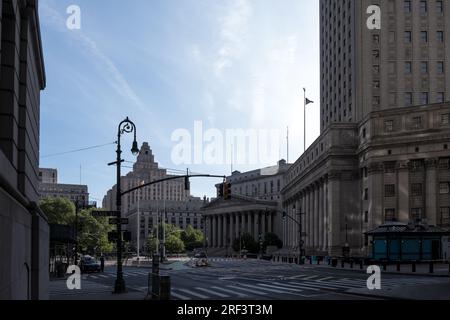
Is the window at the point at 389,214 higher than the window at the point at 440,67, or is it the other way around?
the window at the point at 440,67

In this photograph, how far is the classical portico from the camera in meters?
172

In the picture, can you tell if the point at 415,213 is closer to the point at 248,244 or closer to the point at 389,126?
the point at 389,126

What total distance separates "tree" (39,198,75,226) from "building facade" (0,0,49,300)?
10418 centimetres

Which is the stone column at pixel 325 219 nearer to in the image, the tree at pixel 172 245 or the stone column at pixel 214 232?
the tree at pixel 172 245

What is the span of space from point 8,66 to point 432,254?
53645 mm

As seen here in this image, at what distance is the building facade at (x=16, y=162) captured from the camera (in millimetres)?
10352

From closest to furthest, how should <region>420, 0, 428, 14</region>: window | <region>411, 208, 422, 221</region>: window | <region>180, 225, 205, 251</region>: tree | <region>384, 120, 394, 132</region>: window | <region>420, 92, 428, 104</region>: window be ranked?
1. <region>411, 208, 422, 221</region>: window
2. <region>384, 120, 394, 132</region>: window
3. <region>420, 92, 428, 104</region>: window
4. <region>420, 0, 428, 14</region>: window
5. <region>180, 225, 205, 251</region>: tree

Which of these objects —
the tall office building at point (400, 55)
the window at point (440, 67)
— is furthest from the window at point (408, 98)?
the window at point (440, 67)

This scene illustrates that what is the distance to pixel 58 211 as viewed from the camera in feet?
392

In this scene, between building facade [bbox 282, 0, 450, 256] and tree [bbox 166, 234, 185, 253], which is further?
tree [bbox 166, 234, 185, 253]

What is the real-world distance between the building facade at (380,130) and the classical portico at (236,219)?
205ft

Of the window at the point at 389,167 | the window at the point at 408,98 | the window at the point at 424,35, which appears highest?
the window at the point at 424,35

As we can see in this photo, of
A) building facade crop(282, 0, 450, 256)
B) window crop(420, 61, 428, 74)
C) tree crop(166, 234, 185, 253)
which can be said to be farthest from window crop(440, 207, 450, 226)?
tree crop(166, 234, 185, 253)

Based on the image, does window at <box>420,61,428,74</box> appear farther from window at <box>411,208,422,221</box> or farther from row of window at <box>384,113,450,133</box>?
window at <box>411,208,422,221</box>
